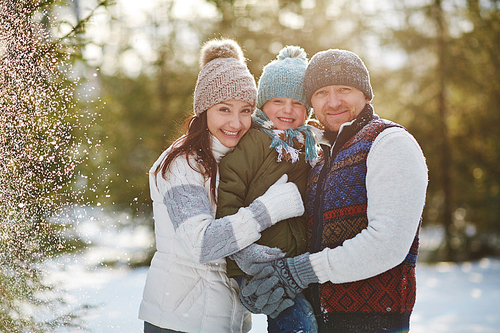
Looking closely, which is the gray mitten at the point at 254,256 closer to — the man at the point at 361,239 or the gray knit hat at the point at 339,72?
the man at the point at 361,239

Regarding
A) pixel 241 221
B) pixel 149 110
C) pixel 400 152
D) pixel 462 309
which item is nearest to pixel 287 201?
pixel 241 221

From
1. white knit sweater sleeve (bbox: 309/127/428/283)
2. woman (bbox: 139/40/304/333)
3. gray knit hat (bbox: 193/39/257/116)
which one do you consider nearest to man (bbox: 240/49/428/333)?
white knit sweater sleeve (bbox: 309/127/428/283)

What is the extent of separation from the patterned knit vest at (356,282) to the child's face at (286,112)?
0.56 metres

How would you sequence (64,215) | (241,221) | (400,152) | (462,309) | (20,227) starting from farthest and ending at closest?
(462,309) → (64,215) → (20,227) → (241,221) → (400,152)

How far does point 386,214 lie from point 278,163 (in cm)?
61

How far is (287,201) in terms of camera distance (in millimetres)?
1968

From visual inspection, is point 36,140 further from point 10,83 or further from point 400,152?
point 400,152

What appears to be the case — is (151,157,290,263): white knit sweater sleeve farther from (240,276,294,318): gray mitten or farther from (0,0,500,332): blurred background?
(0,0,500,332): blurred background

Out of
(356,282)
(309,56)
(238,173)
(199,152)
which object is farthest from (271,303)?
(309,56)

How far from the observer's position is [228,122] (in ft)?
7.12

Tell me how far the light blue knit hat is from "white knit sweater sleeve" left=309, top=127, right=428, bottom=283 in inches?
28.8

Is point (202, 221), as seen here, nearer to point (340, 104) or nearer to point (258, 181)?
point (258, 181)

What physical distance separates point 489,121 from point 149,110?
22.4 ft

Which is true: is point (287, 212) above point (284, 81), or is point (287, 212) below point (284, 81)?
below
